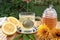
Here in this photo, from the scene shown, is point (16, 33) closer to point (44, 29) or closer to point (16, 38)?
point (16, 38)

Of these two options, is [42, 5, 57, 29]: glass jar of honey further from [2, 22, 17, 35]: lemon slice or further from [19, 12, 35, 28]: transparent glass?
[2, 22, 17, 35]: lemon slice

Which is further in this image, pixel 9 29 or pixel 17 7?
pixel 17 7

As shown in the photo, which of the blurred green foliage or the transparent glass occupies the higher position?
the transparent glass

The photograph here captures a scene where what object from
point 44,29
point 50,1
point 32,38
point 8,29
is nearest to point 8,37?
point 8,29

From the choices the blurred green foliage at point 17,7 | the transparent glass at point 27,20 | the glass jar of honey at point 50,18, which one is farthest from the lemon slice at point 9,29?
the blurred green foliage at point 17,7

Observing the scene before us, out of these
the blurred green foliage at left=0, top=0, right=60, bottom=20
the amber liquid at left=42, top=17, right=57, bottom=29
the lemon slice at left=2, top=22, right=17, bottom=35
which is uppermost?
the amber liquid at left=42, top=17, right=57, bottom=29

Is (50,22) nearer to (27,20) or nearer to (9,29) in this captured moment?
(27,20)

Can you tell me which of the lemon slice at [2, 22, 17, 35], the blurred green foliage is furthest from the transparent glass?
the blurred green foliage

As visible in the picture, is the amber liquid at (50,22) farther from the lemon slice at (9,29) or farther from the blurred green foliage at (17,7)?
the blurred green foliage at (17,7)

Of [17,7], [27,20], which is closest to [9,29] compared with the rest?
[27,20]

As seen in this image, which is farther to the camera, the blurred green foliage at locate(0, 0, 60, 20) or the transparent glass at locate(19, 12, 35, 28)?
the blurred green foliage at locate(0, 0, 60, 20)

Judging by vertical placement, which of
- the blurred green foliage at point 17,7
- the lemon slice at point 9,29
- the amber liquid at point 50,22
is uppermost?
the amber liquid at point 50,22

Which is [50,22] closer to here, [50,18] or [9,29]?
[50,18]

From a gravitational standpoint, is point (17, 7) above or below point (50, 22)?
below
